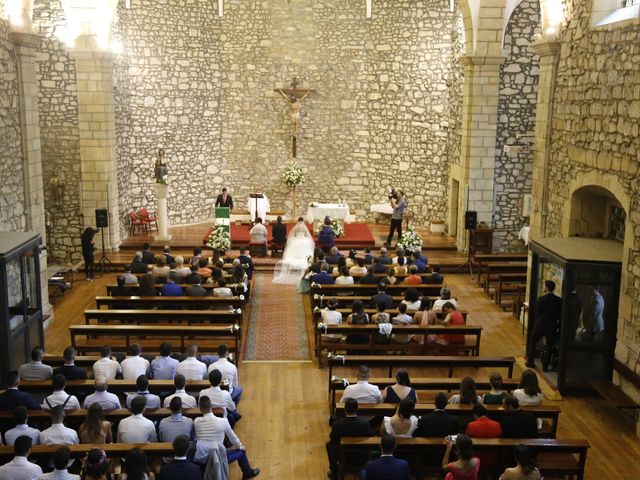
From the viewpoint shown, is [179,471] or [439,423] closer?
[179,471]

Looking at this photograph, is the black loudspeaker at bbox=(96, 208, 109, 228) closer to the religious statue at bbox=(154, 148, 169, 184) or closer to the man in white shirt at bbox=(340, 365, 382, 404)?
the religious statue at bbox=(154, 148, 169, 184)

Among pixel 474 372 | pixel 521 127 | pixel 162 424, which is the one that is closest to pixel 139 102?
pixel 521 127

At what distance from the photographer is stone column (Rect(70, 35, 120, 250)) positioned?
57.3ft

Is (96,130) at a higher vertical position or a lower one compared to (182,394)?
higher

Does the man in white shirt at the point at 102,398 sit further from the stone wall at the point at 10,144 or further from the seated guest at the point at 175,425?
the stone wall at the point at 10,144

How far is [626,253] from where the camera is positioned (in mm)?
9383

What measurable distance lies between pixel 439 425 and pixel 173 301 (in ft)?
21.0

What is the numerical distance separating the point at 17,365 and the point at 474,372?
6.88m

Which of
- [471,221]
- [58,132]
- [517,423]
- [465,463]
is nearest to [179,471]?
[465,463]

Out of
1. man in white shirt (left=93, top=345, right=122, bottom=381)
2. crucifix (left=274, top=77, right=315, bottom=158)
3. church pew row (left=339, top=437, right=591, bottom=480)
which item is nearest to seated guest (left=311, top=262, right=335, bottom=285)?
man in white shirt (left=93, top=345, right=122, bottom=381)

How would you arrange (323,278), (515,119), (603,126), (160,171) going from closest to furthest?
(603,126) < (323,278) < (515,119) < (160,171)

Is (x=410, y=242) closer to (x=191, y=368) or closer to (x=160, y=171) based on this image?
(x=160, y=171)

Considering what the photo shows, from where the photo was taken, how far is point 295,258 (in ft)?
54.6

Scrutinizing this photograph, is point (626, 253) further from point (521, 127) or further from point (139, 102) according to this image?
point (139, 102)
